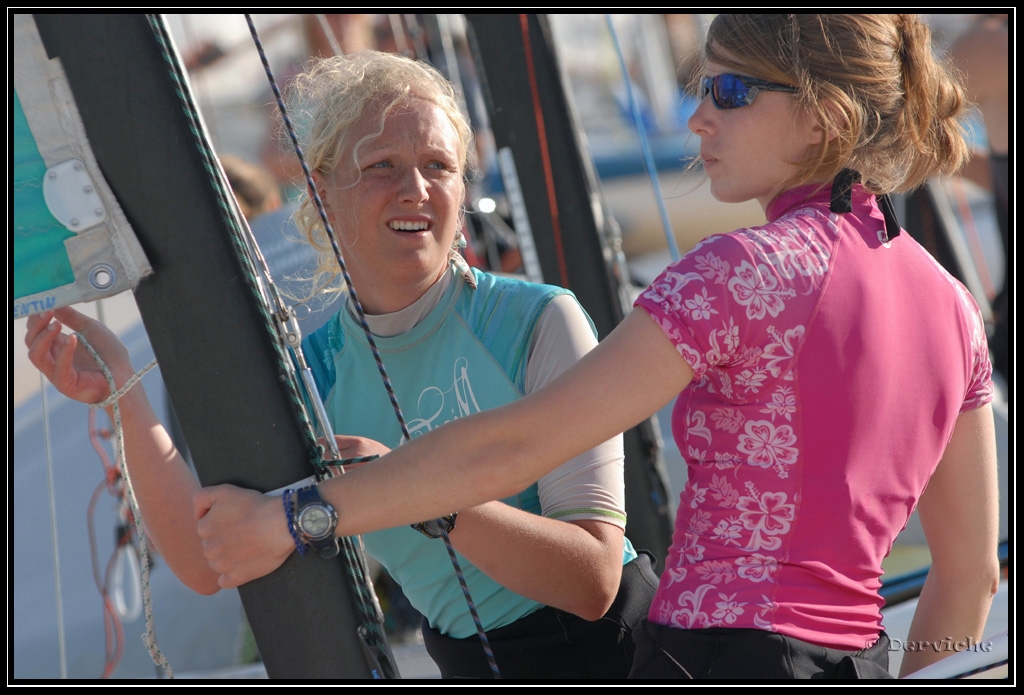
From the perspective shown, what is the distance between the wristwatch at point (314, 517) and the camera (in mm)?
1110

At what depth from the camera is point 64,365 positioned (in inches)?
56.7

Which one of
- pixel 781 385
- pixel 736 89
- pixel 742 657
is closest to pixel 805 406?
pixel 781 385

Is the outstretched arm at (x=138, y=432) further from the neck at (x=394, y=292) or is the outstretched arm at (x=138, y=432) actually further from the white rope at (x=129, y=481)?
the neck at (x=394, y=292)

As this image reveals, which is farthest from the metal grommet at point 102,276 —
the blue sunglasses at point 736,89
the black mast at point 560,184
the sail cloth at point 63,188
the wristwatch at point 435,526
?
the black mast at point 560,184

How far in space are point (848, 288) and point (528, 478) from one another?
45cm

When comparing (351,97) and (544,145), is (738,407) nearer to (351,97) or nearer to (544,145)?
(351,97)

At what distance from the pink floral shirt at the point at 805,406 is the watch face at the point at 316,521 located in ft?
1.49

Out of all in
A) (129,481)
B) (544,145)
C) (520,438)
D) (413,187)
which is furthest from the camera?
(544,145)

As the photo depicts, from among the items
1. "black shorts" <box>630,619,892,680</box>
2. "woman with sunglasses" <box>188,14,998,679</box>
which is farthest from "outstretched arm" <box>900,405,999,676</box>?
"black shorts" <box>630,619,892,680</box>

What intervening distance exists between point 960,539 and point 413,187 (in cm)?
113

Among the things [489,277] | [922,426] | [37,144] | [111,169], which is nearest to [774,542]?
[922,426]

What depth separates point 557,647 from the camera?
1.66 metres

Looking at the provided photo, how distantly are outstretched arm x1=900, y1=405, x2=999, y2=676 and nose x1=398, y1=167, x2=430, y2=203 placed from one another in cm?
103

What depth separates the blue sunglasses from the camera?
3.96 feet
